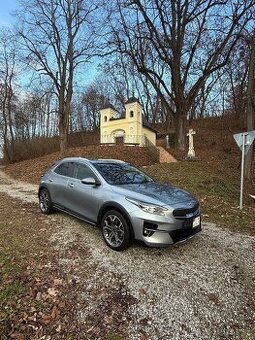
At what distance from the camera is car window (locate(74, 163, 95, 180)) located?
600 centimetres

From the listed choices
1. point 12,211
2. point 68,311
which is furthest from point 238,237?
point 12,211

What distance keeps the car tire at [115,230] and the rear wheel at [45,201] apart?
2.59 metres

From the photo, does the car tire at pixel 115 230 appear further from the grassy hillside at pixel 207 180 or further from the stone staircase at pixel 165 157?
the stone staircase at pixel 165 157

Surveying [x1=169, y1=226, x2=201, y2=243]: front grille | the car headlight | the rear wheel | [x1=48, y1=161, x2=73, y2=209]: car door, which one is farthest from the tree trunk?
the car headlight

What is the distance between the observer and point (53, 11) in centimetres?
Result: 2448

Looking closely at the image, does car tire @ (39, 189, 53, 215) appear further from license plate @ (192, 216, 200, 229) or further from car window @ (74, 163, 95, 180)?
license plate @ (192, 216, 200, 229)

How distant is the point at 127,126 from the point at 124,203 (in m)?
31.1

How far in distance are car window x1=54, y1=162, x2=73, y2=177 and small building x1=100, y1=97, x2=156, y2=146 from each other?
24571 millimetres

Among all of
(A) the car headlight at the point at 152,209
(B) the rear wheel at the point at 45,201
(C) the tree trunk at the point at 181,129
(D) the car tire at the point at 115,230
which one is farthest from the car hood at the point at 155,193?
(C) the tree trunk at the point at 181,129

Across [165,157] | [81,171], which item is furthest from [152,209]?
[165,157]

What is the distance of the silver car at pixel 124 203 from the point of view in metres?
4.52

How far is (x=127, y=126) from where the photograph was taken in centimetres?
3531

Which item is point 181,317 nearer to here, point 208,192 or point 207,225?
point 207,225

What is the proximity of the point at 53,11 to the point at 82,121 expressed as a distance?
2979cm
